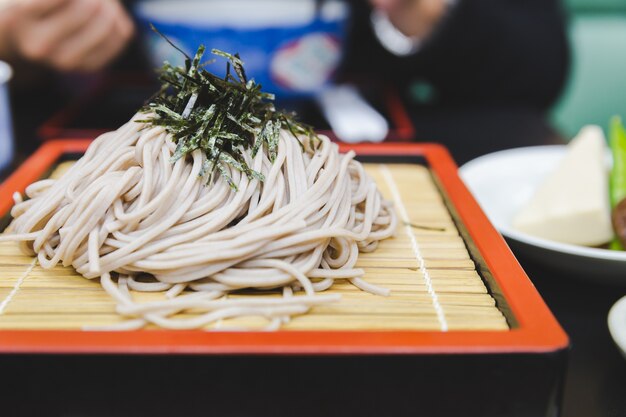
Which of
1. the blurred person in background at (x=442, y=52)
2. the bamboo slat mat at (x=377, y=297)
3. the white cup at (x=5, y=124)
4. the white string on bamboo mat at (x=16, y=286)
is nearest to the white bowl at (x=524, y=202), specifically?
the bamboo slat mat at (x=377, y=297)

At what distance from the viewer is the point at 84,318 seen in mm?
910

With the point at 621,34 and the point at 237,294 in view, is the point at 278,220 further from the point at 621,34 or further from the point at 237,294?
the point at 621,34

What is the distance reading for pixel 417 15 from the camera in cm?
273

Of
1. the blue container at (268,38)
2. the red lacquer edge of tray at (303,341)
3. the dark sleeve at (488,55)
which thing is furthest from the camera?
the dark sleeve at (488,55)

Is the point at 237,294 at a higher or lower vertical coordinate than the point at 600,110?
higher

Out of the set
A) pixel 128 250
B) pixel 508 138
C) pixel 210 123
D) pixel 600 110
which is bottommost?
pixel 600 110

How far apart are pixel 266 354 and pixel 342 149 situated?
0.79 meters

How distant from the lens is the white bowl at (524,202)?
1.19 meters

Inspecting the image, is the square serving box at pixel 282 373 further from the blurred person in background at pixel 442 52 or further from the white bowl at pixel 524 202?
the blurred person in background at pixel 442 52

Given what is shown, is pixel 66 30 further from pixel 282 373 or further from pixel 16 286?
pixel 282 373

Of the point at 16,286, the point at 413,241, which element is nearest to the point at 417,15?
the point at 413,241

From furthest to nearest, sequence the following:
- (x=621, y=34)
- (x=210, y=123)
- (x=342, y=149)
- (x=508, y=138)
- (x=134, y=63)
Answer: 1. (x=621, y=34)
2. (x=134, y=63)
3. (x=508, y=138)
4. (x=342, y=149)
5. (x=210, y=123)

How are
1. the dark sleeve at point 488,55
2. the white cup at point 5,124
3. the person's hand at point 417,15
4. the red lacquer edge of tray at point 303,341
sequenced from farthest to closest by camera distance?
the dark sleeve at point 488,55
the person's hand at point 417,15
the white cup at point 5,124
the red lacquer edge of tray at point 303,341

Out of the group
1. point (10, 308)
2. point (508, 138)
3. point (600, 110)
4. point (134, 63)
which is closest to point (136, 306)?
point (10, 308)
